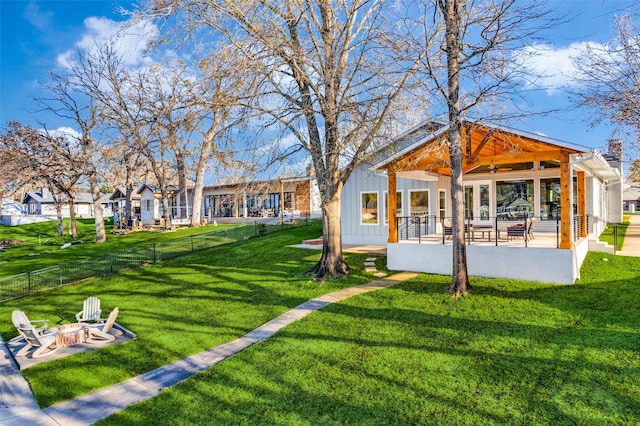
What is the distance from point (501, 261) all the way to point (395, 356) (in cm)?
574

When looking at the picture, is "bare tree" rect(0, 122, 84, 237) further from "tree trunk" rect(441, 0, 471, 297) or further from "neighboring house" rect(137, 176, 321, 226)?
"tree trunk" rect(441, 0, 471, 297)

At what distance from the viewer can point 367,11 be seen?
11.0 metres

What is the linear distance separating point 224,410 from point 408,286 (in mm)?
6306

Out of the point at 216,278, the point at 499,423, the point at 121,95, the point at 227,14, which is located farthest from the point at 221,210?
the point at 499,423

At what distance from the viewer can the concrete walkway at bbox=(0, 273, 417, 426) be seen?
522 centimetres

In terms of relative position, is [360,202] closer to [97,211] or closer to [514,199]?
[514,199]

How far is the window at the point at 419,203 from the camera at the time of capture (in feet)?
53.0

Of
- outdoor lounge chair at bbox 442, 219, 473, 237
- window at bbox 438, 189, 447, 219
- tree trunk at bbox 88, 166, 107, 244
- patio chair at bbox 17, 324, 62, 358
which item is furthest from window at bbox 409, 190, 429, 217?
tree trunk at bbox 88, 166, 107, 244

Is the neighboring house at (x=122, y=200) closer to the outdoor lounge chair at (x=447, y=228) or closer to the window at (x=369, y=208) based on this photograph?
the window at (x=369, y=208)

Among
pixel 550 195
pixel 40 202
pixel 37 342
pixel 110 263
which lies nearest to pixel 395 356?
pixel 37 342

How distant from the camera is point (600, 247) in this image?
12953 mm

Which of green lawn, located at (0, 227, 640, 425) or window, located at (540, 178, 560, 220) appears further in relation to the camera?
window, located at (540, 178, 560, 220)

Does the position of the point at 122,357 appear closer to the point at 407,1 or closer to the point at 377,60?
the point at 377,60

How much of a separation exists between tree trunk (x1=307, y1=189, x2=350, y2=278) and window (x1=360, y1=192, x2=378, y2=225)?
5407 mm
